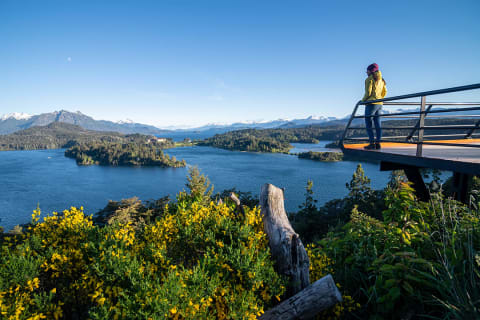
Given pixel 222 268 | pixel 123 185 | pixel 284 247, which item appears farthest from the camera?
pixel 123 185

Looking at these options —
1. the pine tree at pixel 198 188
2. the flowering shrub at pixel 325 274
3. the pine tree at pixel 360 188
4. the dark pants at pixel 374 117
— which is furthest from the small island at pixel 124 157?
the flowering shrub at pixel 325 274

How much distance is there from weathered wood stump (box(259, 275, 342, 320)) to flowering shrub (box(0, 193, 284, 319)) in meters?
0.18

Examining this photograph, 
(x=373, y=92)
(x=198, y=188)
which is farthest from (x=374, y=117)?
(x=198, y=188)

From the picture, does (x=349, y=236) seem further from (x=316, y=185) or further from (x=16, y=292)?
(x=316, y=185)

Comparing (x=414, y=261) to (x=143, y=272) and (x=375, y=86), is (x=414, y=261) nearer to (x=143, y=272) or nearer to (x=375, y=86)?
(x=143, y=272)

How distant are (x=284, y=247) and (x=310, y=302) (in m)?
0.79

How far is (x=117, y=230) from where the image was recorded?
3619 millimetres

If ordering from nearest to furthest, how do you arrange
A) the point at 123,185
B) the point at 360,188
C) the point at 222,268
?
1. the point at 222,268
2. the point at 360,188
3. the point at 123,185

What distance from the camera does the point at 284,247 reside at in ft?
11.4

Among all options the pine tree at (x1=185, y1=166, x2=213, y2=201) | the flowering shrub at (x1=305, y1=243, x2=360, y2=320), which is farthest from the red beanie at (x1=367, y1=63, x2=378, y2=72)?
the pine tree at (x1=185, y1=166, x2=213, y2=201)

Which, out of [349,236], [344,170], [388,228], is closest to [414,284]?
[388,228]

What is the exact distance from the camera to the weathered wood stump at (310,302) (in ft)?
8.98

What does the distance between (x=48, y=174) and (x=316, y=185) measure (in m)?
81.7

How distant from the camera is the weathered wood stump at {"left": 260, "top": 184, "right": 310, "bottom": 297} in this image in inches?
129
